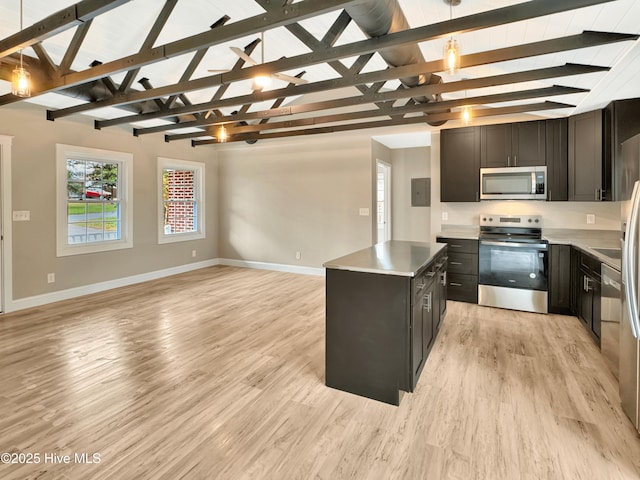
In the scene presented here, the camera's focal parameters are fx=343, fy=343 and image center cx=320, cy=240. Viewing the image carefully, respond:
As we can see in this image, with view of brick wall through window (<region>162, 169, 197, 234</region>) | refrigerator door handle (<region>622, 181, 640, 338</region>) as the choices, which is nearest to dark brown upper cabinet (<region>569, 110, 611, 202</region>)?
refrigerator door handle (<region>622, 181, 640, 338</region>)

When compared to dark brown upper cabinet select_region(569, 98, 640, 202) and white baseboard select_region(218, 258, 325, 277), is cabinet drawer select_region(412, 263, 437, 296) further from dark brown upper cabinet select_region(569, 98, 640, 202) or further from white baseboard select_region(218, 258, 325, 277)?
white baseboard select_region(218, 258, 325, 277)

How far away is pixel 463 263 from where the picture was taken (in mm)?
4844

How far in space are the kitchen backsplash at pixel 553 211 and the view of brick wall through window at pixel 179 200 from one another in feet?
17.0

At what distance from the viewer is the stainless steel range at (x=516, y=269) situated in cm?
437

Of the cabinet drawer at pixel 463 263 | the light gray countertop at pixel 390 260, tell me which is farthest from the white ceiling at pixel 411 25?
the cabinet drawer at pixel 463 263

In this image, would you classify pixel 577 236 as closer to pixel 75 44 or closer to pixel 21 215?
pixel 75 44

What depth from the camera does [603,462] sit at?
1.87 meters

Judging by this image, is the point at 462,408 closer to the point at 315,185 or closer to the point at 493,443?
the point at 493,443

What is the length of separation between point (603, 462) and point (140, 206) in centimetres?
673

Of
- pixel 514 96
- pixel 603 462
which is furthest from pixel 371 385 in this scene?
pixel 514 96

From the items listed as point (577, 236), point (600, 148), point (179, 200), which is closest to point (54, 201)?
point (179, 200)

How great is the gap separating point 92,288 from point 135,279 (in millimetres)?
745

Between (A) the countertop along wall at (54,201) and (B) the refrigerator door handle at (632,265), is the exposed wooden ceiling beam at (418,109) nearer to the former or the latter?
(A) the countertop along wall at (54,201)

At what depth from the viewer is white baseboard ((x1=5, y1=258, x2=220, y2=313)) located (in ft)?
15.4
